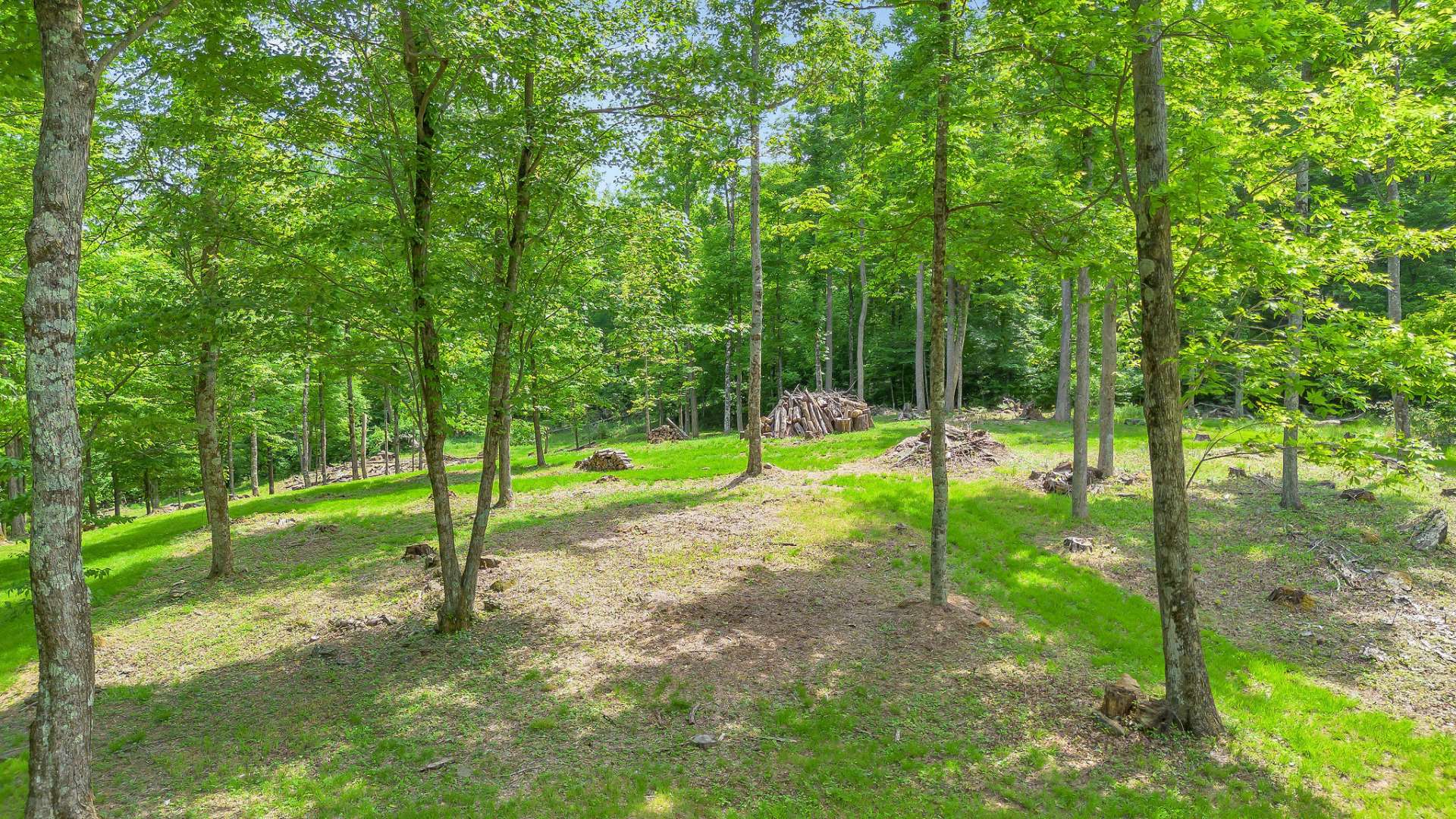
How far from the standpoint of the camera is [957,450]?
20.4m

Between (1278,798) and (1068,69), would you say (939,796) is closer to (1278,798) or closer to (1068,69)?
(1278,798)

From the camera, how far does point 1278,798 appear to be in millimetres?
6051

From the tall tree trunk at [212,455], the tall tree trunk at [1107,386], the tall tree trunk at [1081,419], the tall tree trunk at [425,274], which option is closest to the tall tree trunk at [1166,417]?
the tall tree trunk at [1081,419]

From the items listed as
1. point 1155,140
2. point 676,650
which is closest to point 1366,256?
point 1155,140

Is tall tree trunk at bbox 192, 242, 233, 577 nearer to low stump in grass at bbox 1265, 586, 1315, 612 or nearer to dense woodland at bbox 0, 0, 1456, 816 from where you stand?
dense woodland at bbox 0, 0, 1456, 816

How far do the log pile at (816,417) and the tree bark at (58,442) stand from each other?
969 inches

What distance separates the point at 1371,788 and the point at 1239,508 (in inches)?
397

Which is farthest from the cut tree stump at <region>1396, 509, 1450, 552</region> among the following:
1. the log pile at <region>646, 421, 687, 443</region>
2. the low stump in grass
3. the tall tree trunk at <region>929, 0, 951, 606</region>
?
the log pile at <region>646, 421, 687, 443</region>

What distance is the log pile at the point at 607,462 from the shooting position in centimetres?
2417

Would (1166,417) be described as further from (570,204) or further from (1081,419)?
(570,204)

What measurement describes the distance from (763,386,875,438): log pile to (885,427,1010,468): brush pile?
7426 mm

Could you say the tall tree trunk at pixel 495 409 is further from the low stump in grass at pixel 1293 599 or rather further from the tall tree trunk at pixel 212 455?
the low stump in grass at pixel 1293 599

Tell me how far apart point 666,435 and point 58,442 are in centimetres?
3300

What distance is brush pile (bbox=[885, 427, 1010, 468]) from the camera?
1956cm
